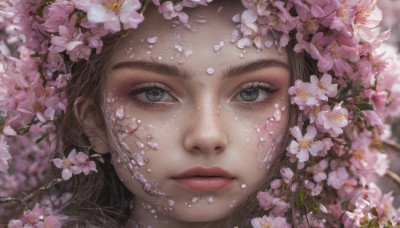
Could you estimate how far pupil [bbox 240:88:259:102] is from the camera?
2033 millimetres

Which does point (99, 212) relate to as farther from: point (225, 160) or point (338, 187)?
point (338, 187)

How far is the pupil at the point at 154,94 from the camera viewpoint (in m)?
2.03

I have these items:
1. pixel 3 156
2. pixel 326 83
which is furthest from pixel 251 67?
pixel 3 156

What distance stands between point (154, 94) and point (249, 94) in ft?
1.09

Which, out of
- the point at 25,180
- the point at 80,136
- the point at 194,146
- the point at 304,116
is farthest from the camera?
the point at 25,180

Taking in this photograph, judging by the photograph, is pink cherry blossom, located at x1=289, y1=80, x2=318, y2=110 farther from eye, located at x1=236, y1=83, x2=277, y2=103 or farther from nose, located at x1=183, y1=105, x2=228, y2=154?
nose, located at x1=183, y1=105, x2=228, y2=154

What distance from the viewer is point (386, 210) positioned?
248 cm

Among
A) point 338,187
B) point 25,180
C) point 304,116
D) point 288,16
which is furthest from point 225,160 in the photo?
point 25,180

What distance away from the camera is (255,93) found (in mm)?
2049

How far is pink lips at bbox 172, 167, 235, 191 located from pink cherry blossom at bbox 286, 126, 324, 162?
261 millimetres

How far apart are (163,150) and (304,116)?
0.54 m

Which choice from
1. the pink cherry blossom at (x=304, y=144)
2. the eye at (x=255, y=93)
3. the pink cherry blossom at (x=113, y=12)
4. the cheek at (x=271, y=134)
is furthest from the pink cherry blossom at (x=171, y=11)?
the pink cherry blossom at (x=304, y=144)

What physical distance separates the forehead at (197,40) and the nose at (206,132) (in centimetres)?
15

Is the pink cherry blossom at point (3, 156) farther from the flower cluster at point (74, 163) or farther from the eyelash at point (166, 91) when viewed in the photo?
the eyelash at point (166, 91)
